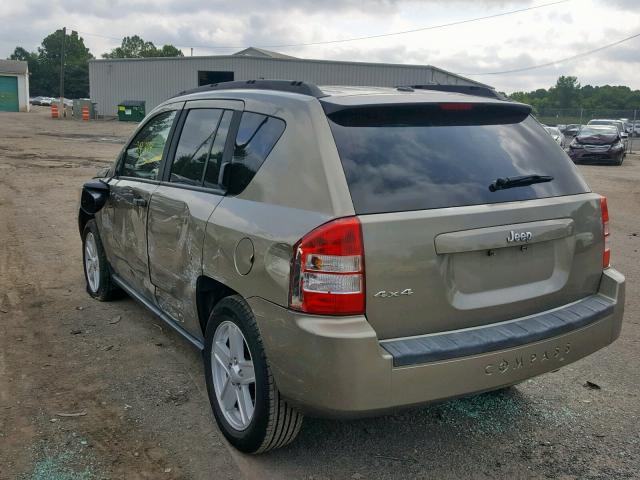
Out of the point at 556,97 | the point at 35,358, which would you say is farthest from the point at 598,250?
the point at 556,97

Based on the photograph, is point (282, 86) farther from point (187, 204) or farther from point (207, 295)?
point (207, 295)

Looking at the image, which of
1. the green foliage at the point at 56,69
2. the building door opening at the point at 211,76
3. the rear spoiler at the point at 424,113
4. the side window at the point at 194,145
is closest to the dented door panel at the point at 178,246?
the side window at the point at 194,145

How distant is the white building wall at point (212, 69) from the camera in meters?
40.4

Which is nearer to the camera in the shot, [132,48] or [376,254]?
[376,254]

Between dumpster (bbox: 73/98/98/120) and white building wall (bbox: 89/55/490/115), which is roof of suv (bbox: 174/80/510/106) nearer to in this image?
white building wall (bbox: 89/55/490/115)

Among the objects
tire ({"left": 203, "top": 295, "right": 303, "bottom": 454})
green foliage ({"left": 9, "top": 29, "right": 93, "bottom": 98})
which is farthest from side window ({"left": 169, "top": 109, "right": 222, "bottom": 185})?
green foliage ({"left": 9, "top": 29, "right": 93, "bottom": 98})

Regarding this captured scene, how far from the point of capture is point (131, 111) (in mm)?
41875

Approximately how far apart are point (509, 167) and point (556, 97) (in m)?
101

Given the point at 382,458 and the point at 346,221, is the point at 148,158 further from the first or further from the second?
the point at 382,458

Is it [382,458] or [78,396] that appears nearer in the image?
[382,458]

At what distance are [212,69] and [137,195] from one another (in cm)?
4030

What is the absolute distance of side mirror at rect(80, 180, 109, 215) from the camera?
4969 mm

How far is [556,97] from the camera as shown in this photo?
95562 mm

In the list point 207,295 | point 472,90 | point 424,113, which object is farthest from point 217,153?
point 472,90
